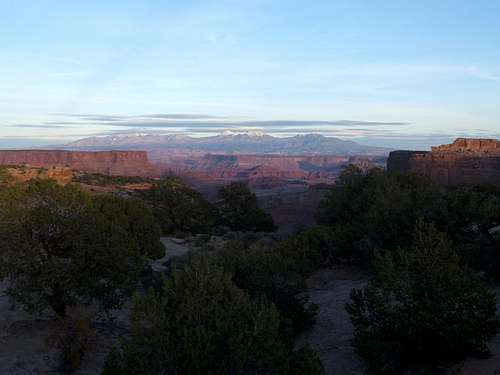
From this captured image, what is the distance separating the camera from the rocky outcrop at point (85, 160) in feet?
390

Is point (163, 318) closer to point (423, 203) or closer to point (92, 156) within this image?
point (423, 203)

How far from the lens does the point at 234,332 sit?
295 inches

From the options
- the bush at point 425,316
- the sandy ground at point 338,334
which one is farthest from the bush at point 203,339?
the sandy ground at point 338,334

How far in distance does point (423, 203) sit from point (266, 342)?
11721mm

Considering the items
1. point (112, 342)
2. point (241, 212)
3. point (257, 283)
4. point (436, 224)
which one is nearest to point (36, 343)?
point (112, 342)

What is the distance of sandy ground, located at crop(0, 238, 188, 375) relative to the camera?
34.9 feet

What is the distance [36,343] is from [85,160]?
4538 inches

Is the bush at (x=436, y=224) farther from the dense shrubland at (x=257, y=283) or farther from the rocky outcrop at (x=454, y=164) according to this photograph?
the rocky outcrop at (x=454, y=164)

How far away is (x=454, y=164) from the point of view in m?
59.4

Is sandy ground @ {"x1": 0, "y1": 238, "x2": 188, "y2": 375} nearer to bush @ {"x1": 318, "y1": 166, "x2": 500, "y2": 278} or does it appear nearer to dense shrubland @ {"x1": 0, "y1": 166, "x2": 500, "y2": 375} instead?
dense shrubland @ {"x1": 0, "y1": 166, "x2": 500, "y2": 375}

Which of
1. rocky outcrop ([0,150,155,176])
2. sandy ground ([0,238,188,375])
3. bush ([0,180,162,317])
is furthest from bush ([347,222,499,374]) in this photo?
rocky outcrop ([0,150,155,176])

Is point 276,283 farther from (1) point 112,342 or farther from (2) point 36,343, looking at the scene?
(2) point 36,343

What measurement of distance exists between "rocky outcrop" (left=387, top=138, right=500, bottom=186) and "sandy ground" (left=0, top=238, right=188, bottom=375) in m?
46.7

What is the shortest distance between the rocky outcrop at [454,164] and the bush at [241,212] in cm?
2454
